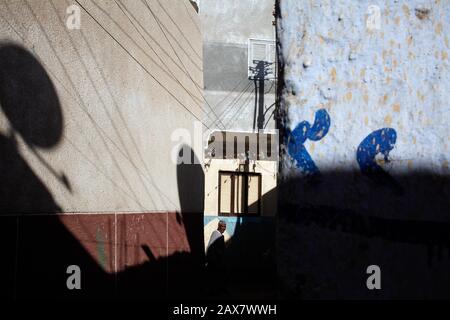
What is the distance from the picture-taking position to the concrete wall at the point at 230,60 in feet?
53.8

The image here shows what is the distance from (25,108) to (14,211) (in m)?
0.80

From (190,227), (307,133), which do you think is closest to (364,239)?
(307,133)

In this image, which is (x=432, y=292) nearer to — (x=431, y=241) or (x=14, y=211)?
(x=431, y=241)

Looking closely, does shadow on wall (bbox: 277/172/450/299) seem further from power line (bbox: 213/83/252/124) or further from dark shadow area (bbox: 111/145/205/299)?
power line (bbox: 213/83/252/124)

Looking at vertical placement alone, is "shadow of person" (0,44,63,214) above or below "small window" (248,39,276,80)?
below

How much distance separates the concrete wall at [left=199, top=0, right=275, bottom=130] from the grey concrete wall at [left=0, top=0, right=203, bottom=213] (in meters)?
8.31

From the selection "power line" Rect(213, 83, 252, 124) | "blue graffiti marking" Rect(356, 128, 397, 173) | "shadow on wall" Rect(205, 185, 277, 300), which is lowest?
"shadow on wall" Rect(205, 185, 277, 300)

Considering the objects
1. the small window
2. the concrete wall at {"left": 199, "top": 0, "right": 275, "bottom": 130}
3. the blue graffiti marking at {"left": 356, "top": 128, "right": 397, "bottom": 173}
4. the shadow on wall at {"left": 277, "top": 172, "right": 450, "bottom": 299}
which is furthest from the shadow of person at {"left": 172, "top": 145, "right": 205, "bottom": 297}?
the small window

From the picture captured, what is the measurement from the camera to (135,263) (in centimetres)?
605

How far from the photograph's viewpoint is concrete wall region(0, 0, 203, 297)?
408 centimetres

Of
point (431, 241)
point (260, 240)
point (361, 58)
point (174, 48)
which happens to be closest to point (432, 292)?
point (431, 241)

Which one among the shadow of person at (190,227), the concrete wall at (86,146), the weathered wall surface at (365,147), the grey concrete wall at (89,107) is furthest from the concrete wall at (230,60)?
the weathered wall surface at (365,147)

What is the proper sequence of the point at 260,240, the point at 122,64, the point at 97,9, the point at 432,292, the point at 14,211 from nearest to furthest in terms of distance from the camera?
1. the point at 432,292
2. the point at 14,211
3. the point at 97,9
4. the point at 122,64
5. the point at 260,240

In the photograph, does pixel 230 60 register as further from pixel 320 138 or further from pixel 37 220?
pixel 320 138
